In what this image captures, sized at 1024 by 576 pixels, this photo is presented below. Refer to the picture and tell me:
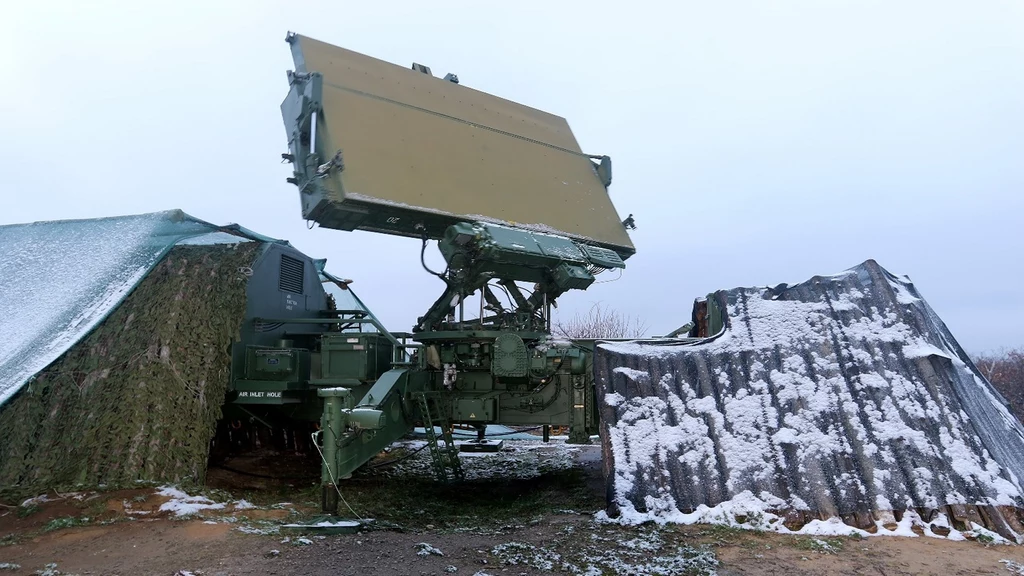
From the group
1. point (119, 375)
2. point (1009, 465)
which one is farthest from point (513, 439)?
point (1009, 465)

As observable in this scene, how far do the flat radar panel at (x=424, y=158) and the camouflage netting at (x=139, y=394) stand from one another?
1608 mm

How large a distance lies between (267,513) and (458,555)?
2.18 m

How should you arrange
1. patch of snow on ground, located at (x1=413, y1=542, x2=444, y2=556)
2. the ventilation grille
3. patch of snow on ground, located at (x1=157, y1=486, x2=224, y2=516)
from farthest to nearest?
the ventilation grille → patch of snow on ground, located at (x1=157, y1=486, x2=224, y2=516) → patch of snow on ground, located at (x1=413, y1=542, x2=444, y2=556)

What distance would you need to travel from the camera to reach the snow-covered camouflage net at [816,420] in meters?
5.17

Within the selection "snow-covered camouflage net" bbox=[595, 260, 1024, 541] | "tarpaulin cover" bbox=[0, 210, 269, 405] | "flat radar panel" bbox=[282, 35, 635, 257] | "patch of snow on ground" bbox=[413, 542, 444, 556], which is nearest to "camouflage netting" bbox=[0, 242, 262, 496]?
"tarpaulin cover" bbox=[0, 210, 269, 405]

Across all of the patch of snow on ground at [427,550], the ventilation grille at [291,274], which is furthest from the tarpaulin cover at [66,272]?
the patch of snow on ground at [427,550]

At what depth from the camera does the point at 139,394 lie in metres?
6.40

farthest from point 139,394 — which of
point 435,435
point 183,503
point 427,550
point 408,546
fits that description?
point 427,550

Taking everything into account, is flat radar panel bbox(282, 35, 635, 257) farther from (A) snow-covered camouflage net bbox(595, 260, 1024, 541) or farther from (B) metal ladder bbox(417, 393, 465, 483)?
(A) snow-covered camouflage net bbox(595, 260, 1024, 541)

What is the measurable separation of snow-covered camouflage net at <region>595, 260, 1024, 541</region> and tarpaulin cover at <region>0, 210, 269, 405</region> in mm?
4575

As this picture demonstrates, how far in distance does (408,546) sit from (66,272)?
445cm

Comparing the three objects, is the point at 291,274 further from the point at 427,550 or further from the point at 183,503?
the point at 427,550

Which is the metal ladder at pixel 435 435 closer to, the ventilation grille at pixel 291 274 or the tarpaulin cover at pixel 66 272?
the ventilation grille at pixel 291 274

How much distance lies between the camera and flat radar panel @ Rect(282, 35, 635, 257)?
6.79 metres
